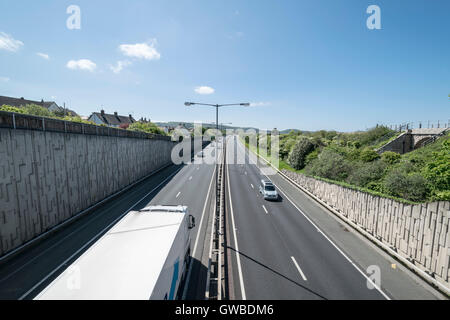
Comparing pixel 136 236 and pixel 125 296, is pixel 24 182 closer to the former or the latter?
pixel 136 236

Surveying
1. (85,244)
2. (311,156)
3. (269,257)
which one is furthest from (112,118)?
(269,257)

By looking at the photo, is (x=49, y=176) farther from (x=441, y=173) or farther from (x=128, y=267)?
(x=441, y=173)

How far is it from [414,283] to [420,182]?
11.1 meters

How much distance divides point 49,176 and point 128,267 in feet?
42.2

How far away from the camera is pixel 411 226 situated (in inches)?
425

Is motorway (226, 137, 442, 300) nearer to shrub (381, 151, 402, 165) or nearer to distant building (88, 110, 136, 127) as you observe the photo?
shrub (381, 151, 402, 165)

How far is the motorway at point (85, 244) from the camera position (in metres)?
9.24

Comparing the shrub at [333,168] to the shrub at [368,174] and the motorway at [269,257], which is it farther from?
the motorway at [269,257]

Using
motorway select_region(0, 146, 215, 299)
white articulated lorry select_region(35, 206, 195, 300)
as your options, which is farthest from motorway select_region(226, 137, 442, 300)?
white articulated lorry select_region(35, 206, 195, 300)

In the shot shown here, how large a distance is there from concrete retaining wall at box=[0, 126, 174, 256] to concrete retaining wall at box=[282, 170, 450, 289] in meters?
22.3

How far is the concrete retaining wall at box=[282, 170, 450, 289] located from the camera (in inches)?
362

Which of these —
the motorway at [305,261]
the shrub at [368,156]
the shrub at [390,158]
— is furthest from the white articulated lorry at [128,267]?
the shrub at [368,156]

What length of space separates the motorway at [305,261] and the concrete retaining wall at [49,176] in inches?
497
